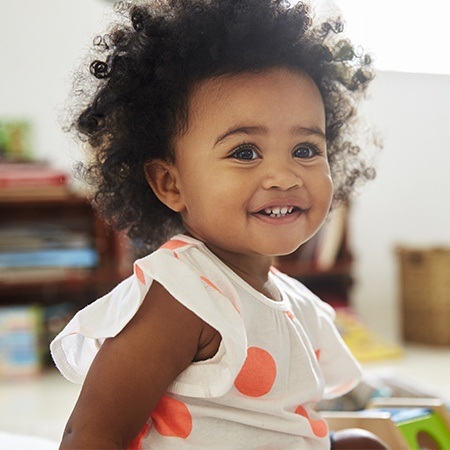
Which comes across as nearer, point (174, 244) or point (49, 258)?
point (174, 244)

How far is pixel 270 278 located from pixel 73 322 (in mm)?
283

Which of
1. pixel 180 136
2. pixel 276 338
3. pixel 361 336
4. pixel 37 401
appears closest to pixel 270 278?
pixel 276 338

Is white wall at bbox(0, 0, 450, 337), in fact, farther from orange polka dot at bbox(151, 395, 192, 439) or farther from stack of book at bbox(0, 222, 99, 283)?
orange polka dot at bbox(151, 395, 192, 439)

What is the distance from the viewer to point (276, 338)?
2.94 feet

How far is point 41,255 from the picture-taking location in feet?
9.03

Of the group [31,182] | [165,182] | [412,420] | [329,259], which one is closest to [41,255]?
[31,182]

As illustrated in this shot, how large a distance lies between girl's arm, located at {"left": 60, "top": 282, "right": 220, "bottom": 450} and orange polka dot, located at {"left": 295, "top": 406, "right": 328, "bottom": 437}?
0.63 feet

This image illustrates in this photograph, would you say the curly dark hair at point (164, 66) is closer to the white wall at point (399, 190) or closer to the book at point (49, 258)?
the book at point (49, 258)

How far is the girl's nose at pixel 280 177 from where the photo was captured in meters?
0.85

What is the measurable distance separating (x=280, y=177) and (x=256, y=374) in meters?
0.22

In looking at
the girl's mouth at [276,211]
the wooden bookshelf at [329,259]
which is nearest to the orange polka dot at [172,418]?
the girl's mouth at [276,211]

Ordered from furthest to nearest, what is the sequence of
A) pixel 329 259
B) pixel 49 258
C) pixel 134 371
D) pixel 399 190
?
pixel 399 190 < pixel 329 259 < pixel 49 258 < pixel 134 371

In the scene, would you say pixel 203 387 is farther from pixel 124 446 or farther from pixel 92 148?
pixel 92 148

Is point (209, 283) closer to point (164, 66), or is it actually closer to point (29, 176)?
point (164, 66)
